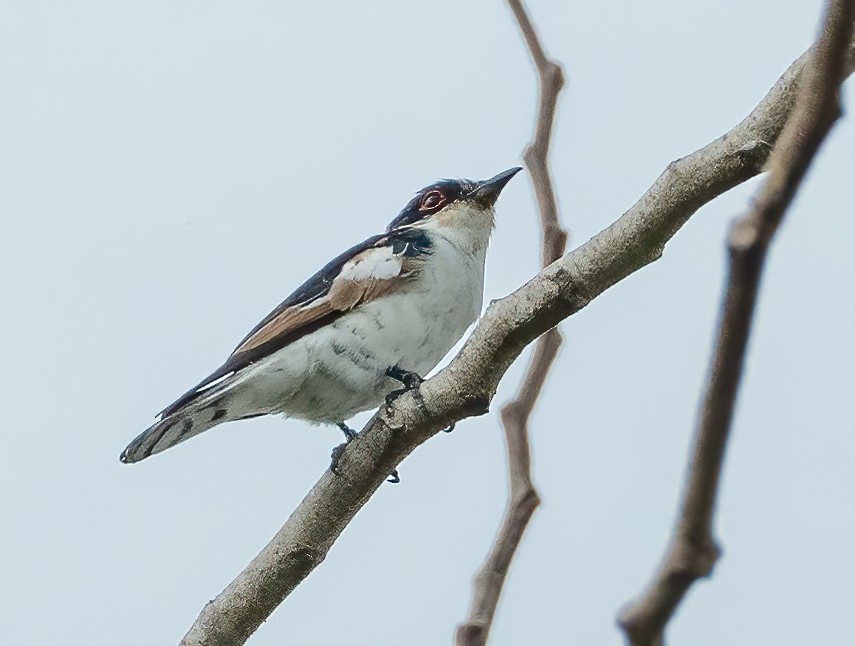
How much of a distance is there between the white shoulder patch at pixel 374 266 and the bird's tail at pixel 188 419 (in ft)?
2.66

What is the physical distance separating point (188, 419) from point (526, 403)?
2988mm

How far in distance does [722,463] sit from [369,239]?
543 centimetres

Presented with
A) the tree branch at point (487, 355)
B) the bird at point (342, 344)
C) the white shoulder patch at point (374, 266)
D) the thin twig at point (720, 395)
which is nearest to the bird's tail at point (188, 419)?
the bird at point (342, 344)

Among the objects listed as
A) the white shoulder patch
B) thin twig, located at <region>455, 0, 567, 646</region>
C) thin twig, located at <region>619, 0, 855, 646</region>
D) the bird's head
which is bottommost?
thin twig, located at <region>619, 0, 855, 646</region>

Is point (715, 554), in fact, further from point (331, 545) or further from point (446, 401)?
point (331, 545)

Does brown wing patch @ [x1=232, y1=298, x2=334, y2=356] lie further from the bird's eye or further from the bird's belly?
the bird's eye

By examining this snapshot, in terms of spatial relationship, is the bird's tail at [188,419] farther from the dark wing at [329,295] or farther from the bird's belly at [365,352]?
the bird's belly at [365,352]

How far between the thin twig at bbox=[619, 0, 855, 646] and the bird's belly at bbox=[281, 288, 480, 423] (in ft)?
14.6

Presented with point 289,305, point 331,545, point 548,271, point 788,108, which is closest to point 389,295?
point 289,305

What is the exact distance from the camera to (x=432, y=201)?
7031mm

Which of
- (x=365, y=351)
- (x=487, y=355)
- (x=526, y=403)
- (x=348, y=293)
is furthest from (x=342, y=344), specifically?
(x=526, y=403)

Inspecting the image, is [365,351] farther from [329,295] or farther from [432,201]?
[432,201]

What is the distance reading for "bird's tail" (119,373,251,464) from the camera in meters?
5.32

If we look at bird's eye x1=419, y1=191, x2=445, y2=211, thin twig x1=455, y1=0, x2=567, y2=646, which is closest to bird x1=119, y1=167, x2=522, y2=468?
bird's eye x1=419, y1=191, x2=445, y2=211
